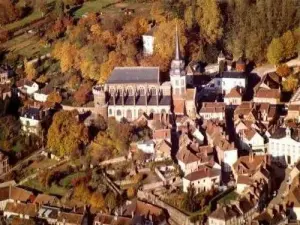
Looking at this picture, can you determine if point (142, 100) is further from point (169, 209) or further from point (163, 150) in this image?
point (169, 209)

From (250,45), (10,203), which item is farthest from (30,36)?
(10,203)

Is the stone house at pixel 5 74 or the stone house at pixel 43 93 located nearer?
the stone house at pixel 43 93

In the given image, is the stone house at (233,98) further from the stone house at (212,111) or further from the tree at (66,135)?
the tree at (66,135)

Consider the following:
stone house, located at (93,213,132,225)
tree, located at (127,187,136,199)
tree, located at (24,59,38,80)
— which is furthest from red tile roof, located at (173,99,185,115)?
tree, located at (24,59,38,80)

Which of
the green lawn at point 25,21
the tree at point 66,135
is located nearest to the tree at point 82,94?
the tree at point 66,135

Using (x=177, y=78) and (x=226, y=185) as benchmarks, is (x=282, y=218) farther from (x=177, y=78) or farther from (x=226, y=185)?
(x=177, y=78)
